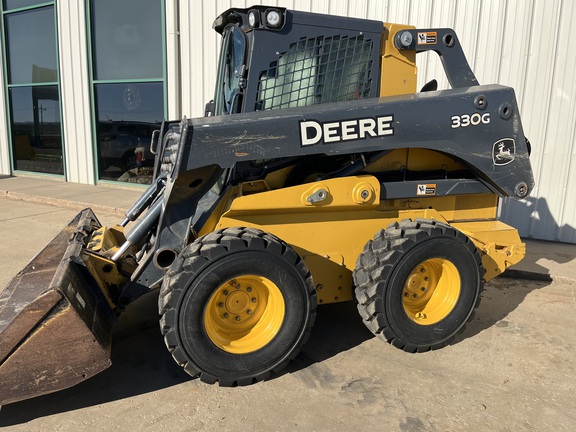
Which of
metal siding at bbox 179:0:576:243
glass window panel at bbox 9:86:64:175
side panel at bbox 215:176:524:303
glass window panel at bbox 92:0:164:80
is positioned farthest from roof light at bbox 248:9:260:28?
glass window panel at bbox 9:86:64:175

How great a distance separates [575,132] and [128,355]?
5.94 meters

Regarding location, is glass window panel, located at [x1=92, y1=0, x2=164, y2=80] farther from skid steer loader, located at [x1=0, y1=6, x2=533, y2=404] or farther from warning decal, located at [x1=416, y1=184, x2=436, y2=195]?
warning decal, located at [x1=416, y1=184, x2=436, y2=195]

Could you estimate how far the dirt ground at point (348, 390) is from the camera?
2584 millimetres

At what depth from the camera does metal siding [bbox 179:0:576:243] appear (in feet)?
19.5

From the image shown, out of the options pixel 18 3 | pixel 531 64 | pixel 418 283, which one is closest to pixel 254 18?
pixel 418 283

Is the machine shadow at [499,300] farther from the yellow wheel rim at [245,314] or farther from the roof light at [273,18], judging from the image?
the roof light at [273,18]

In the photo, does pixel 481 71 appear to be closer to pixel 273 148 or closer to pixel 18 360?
pixel 273 148

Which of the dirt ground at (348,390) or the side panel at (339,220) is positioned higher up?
the side panel at (339,220)

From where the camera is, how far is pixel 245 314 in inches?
119

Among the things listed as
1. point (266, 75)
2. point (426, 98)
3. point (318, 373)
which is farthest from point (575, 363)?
point (266, 75)

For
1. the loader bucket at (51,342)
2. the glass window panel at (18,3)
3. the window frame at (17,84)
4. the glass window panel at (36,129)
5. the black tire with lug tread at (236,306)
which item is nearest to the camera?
the loader bucket at (51,342)

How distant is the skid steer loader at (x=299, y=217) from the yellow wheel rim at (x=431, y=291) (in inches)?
0.4

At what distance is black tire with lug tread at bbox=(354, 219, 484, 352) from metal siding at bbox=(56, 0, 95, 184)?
9018 millimetres

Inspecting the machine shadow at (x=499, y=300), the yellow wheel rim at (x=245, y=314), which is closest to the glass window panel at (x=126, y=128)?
the machine shadow at (x=499, y=300)
